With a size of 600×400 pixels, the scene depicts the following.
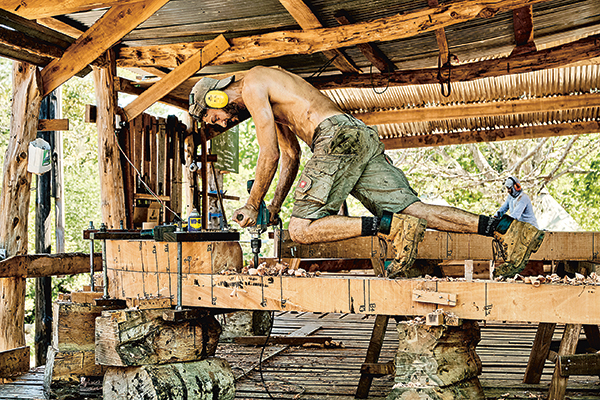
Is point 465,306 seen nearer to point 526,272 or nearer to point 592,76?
point 526,272

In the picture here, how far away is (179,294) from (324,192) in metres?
1.11

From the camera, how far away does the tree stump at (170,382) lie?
11.6ft

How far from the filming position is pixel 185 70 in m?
6.75

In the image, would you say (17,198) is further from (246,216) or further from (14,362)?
(246,216)

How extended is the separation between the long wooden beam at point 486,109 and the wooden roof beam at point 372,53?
1.32m

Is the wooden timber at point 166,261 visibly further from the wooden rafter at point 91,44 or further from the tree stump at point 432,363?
the wooden rafter at point 91,44

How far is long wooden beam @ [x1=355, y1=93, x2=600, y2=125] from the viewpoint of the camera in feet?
29.1

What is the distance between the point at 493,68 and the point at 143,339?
553cm

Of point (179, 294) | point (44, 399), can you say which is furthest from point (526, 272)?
point (44, 399)

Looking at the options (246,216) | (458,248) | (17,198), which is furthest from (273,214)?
(17,198)

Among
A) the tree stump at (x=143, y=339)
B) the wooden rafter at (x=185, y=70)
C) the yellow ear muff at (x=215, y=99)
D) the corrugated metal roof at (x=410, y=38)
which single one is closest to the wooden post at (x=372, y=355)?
the tree stump at (x=143, y=339)

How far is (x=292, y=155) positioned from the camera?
15.4 ft

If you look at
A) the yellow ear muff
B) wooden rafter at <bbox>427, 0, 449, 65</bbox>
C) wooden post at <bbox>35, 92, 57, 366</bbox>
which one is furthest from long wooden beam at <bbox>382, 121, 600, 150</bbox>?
the yellow ear muff

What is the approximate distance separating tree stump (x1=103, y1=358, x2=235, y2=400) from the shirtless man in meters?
0.95
